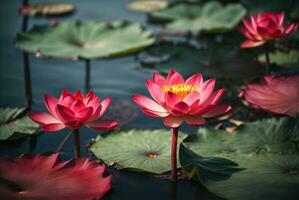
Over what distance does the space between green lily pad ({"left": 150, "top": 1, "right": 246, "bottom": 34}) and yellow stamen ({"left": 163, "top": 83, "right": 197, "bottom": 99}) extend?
2.15 metres

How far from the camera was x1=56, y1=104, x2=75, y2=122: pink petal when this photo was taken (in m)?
1.75

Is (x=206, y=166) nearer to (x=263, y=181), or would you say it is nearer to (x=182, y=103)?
(x=263, y=181)

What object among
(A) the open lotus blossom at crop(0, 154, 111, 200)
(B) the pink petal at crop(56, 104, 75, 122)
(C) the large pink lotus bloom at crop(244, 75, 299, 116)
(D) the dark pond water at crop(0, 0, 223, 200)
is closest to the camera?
(A) the open lotus blossom at crop(0, 154, 111, 200)

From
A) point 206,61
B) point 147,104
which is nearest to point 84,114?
point 147,104

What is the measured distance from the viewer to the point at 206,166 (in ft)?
6.27

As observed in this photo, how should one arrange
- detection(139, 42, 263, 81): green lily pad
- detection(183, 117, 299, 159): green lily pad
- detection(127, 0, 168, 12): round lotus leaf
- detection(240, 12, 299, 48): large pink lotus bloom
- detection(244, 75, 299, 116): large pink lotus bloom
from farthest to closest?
detection(127, 0, 168, 12): round lotus leaf, detection(139, 42, 263, 81): green lily pad, detection(240, 12, 299, 48): large pink lotus bloom, detection(244, 75, 299, 116): large pink lotus bloom, detection(183, 117, 299, 159): green lily pad

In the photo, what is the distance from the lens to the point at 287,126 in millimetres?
2209

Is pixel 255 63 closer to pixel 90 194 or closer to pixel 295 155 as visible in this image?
pixel 295 155

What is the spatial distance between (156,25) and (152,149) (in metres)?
2.75

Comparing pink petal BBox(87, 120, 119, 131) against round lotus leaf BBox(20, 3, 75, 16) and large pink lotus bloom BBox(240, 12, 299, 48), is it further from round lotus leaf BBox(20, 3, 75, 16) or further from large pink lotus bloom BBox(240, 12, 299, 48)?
round lotus leaf BBox(20, 3, 75, 16)

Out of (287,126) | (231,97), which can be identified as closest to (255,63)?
(231,97)

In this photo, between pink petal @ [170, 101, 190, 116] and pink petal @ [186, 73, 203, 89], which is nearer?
pink petal @ [170, 101, 190, 116]

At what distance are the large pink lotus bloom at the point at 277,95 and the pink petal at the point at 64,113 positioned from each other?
1.06m

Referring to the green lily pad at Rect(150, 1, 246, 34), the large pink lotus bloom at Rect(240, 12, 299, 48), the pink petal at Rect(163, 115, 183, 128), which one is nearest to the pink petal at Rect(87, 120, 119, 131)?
the pink petal at Rect(163, 115, 183, 128)
